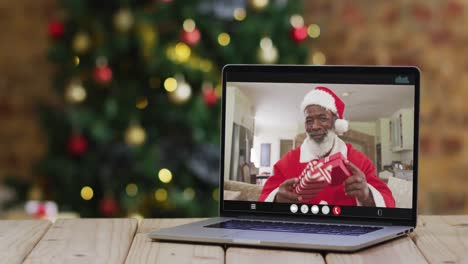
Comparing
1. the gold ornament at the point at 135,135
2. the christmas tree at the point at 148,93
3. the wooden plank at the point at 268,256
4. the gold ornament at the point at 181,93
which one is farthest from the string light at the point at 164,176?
the wooden plank at the point at 268,256

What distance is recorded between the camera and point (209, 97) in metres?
2.77

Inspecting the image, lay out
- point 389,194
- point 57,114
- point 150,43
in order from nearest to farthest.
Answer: point 389,194, point 150,43, point 57,114

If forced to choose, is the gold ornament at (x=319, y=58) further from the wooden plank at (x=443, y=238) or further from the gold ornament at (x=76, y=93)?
the wooden plank at (x=443, y=238)

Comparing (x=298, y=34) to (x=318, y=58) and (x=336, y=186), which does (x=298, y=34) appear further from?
(x=336, y=186)

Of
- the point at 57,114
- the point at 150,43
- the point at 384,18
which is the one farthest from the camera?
the point at 384,18

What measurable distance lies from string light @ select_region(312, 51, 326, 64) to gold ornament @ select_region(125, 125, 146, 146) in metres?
0.84

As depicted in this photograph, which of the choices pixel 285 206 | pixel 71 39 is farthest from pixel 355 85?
pixel 71 39

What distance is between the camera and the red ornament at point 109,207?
9.27 feet

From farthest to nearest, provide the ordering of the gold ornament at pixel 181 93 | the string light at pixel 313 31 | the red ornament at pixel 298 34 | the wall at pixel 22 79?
the wall at pixel 22 79 < the string light at pixel 313 31 < the red ornament at pixel 298 34 < the gold ornament at pixel 181 93

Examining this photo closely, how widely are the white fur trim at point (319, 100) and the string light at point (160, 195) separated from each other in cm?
168

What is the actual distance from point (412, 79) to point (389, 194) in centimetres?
16

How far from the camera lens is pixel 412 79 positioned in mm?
1155

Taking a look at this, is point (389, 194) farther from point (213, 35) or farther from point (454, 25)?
point (454, 25)

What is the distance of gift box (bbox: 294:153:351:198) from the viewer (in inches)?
45.0
